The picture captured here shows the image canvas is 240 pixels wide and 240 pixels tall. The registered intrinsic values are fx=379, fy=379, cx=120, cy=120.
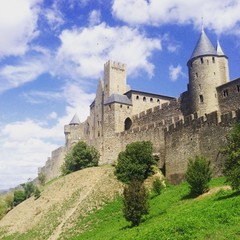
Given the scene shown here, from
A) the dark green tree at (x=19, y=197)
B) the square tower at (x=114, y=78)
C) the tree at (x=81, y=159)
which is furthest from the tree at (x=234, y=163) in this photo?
the square tower at (x=114, y=78)

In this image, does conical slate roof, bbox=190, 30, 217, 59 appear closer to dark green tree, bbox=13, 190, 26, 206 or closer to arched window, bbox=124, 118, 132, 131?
arched window, bbox=124, 118, 132, 131

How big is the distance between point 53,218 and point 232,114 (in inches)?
638

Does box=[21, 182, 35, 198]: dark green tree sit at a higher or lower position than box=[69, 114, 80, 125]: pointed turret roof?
lower

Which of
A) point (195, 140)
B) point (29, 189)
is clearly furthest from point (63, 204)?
point (29, 189)

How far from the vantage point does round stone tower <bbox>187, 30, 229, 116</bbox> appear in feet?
118

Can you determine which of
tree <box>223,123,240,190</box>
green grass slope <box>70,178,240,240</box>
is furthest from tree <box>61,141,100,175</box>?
tree <box>223,123,240,190</box>

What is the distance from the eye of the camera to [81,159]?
1699 inches

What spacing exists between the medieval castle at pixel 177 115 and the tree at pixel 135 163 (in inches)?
96.7

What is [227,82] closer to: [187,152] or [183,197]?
[187,152]

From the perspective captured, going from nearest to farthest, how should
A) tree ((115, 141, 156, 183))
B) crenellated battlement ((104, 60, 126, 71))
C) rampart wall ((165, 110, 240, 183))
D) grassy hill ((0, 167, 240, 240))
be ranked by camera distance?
grassy hill ((0, 167, 240, 240))
rampart wall ((165, 110, 240, 183))
tree ((115, 141, 156, 183))
crenellated battlement ((104, 60, 126, 71))

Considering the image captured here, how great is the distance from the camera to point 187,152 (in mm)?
32438

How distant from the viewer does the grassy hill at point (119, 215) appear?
1496cm

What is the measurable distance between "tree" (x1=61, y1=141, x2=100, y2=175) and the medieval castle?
13.9 feet

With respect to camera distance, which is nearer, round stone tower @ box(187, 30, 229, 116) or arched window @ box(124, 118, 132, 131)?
round stone tower @ box(187, 30, 229, 116)
